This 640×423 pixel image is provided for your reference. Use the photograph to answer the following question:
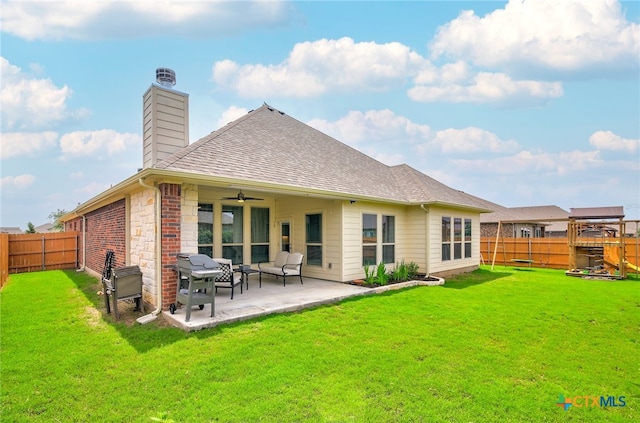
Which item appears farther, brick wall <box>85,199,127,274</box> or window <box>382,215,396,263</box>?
window <box>382,215,396,263</box>

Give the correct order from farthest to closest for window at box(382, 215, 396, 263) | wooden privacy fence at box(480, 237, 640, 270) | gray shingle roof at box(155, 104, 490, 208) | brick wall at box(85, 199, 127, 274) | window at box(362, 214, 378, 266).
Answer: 1. wooden privacy fence at box(480, 237, 640, 270)
2. window at box(382, 215, 396, 263)
3. window at box(362, 214, 378, 266)
4. brick wall at box(85, 199, 127, 274)
5. gray shingle roof at box(155, 104, 490, 208)

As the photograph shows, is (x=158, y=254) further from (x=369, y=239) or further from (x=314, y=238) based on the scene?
(x=369, y=239)

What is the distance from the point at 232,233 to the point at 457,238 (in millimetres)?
8447

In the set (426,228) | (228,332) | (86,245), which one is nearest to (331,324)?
(228,332)

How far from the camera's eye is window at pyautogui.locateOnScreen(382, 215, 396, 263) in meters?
10.5

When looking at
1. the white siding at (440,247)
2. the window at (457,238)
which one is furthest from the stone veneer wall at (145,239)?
the window at (457,238)

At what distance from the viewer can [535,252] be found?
16.4 m

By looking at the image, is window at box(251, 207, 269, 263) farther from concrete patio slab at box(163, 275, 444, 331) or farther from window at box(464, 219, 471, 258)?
window at box(464, 219, 471, 258)

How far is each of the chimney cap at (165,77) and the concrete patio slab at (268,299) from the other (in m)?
6.17

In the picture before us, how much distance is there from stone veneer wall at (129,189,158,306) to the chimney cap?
4.01 metres

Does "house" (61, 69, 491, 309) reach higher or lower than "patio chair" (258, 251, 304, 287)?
higher

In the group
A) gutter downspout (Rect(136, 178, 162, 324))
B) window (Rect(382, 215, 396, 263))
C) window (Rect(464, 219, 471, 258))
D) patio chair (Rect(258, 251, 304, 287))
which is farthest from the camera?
window (Rect(464, 219, 471, 258))

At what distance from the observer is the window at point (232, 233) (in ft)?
30.7

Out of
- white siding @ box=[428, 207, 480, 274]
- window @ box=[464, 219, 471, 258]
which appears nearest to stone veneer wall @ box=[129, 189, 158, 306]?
white siding @ box=[428, 207, 480, 274]
